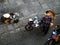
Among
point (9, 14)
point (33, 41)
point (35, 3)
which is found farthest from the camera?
point (35, 3)

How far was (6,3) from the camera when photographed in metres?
14.2

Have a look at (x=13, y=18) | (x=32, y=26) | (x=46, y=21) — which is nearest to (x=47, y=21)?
(x=46, y=21)

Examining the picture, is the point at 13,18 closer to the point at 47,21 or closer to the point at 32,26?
the point at 32,26

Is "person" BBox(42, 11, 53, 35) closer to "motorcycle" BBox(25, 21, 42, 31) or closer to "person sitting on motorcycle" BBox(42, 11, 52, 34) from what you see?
"person sitting on motorcycle" BBox(42, 11, 52, 34)

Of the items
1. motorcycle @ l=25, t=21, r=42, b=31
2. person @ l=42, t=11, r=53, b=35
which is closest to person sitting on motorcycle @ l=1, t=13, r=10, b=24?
motorcycle @ l=25, t=21, r=42, b=31

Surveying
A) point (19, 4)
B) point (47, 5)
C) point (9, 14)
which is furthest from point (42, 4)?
point (9, 14)

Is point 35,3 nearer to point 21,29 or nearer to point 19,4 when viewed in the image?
point 19,4

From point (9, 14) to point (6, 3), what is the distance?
1.07 metres

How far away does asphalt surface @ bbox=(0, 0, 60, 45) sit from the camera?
1242 centimetres

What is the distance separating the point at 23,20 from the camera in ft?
44.1

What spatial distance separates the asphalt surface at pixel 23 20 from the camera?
1242cm

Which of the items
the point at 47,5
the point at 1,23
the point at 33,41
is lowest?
the point at 33,41

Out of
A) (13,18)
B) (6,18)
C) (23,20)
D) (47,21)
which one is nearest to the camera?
(47,21)

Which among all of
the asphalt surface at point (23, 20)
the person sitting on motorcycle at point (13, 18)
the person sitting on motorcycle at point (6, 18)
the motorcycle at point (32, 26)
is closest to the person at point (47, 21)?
the motorcycle at point (32, 26)
